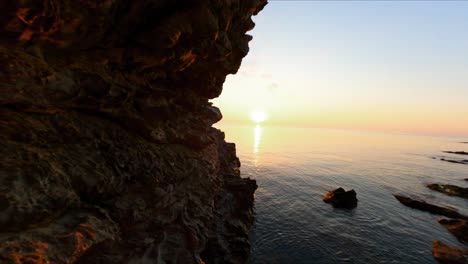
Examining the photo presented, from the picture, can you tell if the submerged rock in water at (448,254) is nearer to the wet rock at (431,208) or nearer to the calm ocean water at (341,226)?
the calm ocean water at (341,226)

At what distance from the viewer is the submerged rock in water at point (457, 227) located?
32.0m

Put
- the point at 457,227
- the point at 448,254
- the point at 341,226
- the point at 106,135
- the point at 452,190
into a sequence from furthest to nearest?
the point at 452,190
the point at 457,227
the point at 341,226
the point at 448,254
the point at 106,135

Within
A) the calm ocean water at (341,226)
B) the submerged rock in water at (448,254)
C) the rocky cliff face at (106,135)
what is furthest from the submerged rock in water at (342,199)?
the rocky cliff face at (106,135)

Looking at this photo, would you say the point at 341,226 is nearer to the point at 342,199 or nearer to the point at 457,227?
the point at 342,199

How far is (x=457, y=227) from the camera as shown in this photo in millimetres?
33688

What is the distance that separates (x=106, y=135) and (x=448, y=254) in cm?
3804

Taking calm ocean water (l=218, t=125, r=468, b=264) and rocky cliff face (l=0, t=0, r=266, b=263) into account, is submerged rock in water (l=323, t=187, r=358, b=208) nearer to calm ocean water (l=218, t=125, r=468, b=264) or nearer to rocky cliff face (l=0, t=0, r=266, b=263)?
calm ocean water (l=218, t=125, r=468, b=264)

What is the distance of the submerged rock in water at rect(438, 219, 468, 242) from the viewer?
3197cm

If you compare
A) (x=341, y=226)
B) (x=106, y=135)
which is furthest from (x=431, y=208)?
(x=106, y=135)

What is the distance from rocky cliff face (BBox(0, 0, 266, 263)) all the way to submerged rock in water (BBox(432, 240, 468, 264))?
22.8 m

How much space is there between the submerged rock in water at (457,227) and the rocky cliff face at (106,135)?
3160 cm

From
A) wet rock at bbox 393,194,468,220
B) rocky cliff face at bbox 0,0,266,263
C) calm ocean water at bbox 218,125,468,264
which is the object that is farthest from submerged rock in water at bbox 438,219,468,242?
rocky cliff face at bbox 0,0,266,263

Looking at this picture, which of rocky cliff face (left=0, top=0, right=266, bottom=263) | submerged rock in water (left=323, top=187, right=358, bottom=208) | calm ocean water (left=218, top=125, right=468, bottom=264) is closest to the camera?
rocky cliff face (left=0, top=0, right=266, bottom=263)

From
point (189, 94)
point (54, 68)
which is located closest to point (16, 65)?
point (54, 68)
